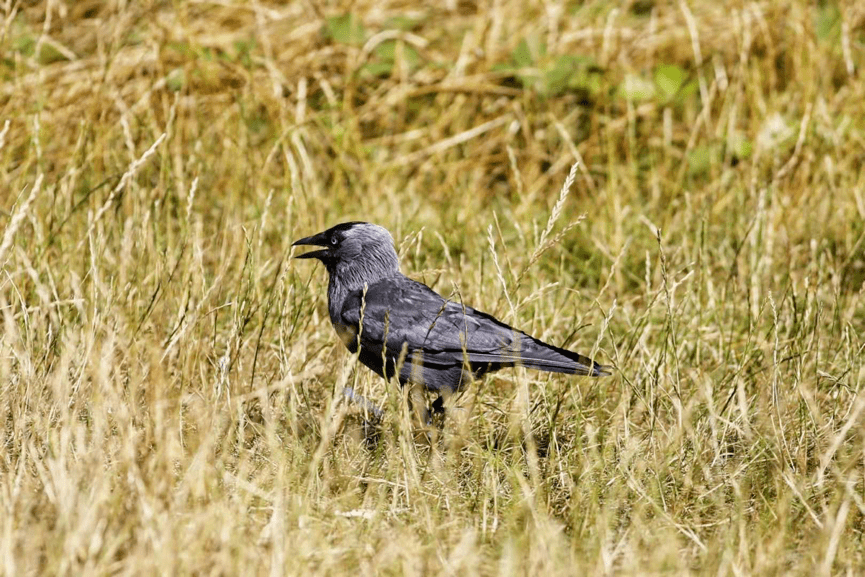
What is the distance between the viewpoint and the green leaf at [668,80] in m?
6.09

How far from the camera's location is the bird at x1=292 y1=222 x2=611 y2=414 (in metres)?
3.26

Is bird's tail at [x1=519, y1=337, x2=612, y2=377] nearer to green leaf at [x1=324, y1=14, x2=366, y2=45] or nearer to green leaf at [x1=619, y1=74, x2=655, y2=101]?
green leaf at [x1=619, y1=74, x2=655, y2=101]

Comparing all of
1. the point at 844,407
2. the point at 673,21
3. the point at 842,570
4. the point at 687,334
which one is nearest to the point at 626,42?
the point at 673,21

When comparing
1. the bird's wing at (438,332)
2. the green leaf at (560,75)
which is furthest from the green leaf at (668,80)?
the bird's wing at (438,332)

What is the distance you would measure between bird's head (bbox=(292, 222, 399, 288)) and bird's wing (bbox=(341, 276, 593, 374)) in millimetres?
98

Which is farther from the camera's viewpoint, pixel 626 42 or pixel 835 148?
pixel 626 42

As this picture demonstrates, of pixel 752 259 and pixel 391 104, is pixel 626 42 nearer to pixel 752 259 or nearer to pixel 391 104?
pixel 391 104

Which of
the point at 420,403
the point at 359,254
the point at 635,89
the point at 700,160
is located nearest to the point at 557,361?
the point at 420,403

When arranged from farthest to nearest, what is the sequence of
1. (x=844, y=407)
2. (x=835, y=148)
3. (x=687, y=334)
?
(x=835, y=148) < (x=687, y=334) < (x=844, y=407)

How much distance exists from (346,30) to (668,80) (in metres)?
1.95

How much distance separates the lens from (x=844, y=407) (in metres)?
3.47

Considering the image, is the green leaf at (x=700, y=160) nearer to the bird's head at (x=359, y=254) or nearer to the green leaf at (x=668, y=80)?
the green leaf at (x=668, y=80)

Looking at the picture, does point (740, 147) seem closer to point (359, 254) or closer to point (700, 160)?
point (700, 160)

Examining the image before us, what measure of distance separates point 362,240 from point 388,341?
0.52 m
